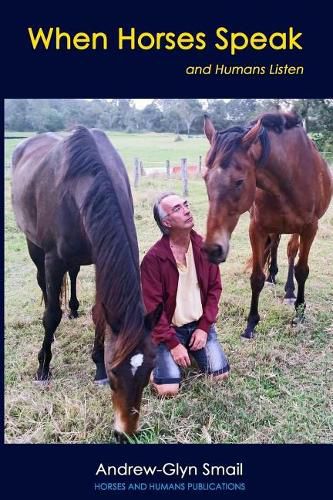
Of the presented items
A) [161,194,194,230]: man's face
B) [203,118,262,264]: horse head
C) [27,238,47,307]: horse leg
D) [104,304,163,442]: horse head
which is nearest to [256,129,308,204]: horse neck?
[203,118,262,264]: horse head

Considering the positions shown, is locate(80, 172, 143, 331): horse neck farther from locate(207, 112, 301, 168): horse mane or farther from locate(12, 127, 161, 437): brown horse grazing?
locate(207, 112, 301, 168): horse mane

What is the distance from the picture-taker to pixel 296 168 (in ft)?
12.0

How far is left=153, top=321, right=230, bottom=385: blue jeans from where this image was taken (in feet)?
10.0

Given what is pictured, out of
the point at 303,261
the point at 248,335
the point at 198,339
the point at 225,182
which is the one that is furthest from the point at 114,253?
the point at 303,261

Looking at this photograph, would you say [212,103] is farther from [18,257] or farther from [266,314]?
[18,257]

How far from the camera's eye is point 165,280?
309 centimetres

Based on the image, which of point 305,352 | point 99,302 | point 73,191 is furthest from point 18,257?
point 305,352

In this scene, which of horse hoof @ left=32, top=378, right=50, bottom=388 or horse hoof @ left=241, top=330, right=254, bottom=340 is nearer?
horse hoof @ left=32, top=378, right=50, bottom=388

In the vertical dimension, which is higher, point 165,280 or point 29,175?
point 29,175

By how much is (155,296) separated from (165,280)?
138mm

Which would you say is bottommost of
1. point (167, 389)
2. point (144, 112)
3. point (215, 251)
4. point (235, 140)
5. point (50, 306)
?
point (167, 389)

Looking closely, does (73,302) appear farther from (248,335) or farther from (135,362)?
(135,362)

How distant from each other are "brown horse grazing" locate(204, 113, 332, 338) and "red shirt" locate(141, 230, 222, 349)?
23cm

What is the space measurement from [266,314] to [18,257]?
3.03 m
